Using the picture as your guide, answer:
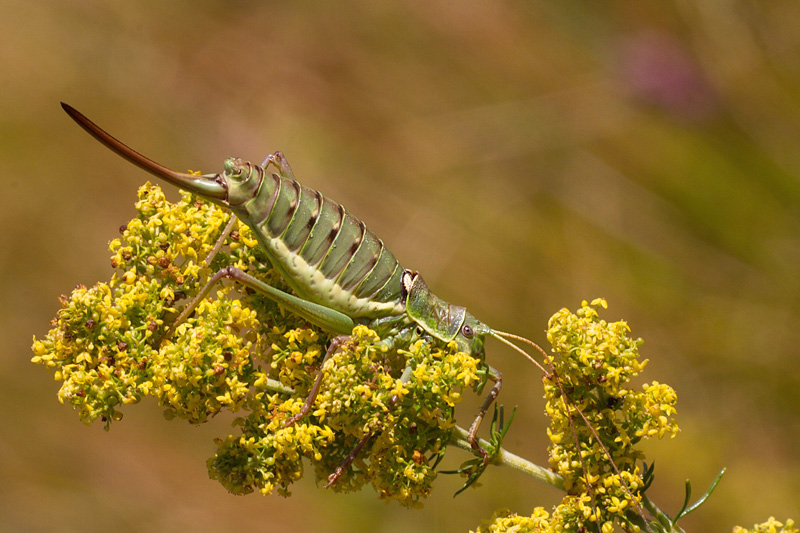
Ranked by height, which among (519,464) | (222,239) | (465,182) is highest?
(465,182)

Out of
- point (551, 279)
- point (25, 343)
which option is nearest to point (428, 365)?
point (551, 279)

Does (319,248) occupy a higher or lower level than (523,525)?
higher

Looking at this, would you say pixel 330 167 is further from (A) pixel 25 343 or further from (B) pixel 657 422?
(B) pixel 657 422

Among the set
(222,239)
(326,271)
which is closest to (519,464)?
(326,271)

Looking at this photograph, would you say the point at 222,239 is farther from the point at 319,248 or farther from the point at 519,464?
the point at 519,464

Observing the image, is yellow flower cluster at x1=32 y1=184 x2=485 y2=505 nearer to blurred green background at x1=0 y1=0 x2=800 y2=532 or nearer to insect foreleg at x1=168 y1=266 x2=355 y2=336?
insect foreleg at x1=168 y1=266 x2=355 y2=336

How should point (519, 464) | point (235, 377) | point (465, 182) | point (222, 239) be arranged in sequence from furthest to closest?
point (465, 182) → point (222, 239) → point (519, 464) → point (235, 377)
